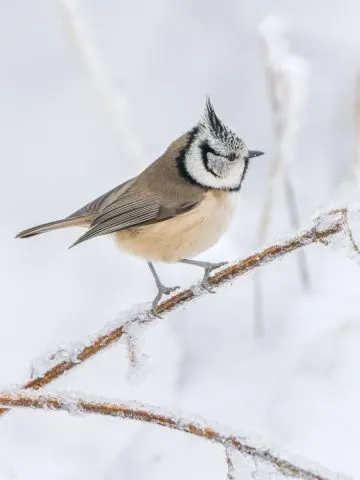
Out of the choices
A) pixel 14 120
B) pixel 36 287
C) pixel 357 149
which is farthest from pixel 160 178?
pixel 14 120

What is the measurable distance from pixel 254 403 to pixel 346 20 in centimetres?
193

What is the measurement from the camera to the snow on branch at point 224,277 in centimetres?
143

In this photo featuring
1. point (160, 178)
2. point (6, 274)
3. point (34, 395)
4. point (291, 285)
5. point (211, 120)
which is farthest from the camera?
point (6, 274)

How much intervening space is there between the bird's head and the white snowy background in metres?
0.31

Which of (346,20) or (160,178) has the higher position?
(346,20)

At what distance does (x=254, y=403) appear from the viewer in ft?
8.70

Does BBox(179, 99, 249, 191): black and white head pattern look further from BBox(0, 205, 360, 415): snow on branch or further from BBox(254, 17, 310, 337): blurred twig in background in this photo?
BBox(0, 205, 360, 415): snow on branch

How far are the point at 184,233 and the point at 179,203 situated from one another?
5.4 inches

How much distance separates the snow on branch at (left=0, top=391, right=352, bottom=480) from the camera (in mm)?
1121

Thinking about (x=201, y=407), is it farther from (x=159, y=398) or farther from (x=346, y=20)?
(x=346, y=20)

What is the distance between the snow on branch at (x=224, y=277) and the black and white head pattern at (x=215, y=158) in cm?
97

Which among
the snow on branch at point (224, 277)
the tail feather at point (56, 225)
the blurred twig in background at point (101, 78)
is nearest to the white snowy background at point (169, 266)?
the blurred twig in background at point (101, 78)

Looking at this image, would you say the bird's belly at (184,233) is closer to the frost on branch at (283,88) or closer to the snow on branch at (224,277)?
the frost on branch at (283,88)

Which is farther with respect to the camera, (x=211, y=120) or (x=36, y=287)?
(x=36, y=287)
